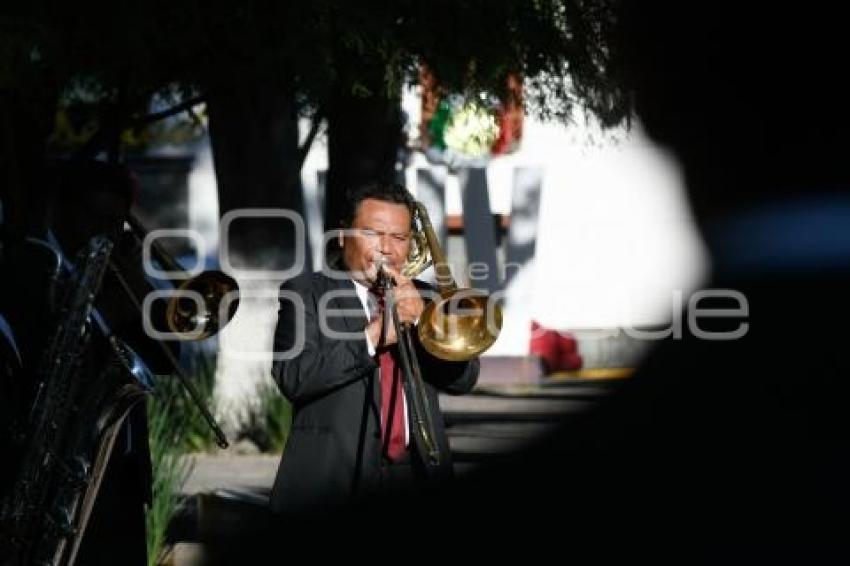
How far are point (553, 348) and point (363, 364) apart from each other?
20049mm

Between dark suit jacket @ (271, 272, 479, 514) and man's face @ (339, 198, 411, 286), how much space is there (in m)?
0.06

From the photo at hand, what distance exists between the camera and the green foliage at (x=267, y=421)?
38.5 ft

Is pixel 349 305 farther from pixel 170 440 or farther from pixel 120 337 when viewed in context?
pixel 170 440

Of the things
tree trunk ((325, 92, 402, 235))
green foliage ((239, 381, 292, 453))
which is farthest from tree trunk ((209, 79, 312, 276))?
green foliage ((239, 381, 292, 453))

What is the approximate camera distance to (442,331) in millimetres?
4258

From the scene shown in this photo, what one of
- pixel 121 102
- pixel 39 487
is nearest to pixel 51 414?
pixel 39 487

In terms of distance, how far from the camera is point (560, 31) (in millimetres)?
7090

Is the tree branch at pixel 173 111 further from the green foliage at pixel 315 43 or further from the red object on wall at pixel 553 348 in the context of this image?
the red object on wall at pixel 553 348

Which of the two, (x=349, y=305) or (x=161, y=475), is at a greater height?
(x=349, y=305)

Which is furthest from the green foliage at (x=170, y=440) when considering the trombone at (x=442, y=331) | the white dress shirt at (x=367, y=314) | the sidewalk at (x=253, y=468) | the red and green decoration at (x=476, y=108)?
the red and green decoration at (x=476, y=108)

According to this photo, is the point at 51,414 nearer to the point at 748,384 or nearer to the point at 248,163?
the point at 748,384

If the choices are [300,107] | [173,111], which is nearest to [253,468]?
[173,111]

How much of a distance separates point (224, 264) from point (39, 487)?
7031 millimetres

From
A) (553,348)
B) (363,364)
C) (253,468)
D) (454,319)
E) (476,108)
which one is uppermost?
(553,348)
